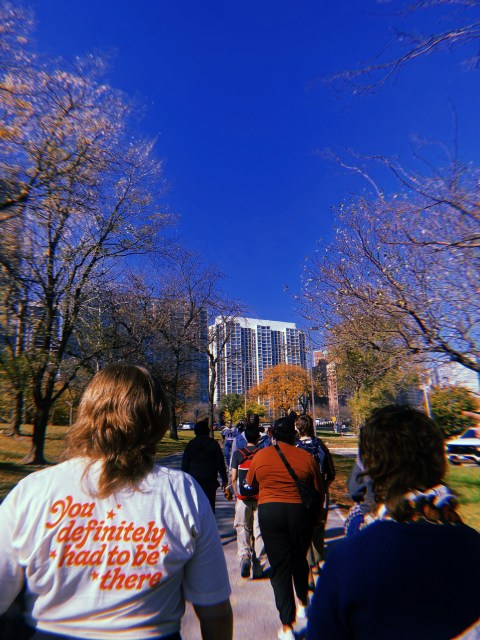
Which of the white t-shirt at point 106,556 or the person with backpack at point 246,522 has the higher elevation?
the white t-shirt at point 106,556

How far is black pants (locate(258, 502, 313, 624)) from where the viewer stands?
3850mm

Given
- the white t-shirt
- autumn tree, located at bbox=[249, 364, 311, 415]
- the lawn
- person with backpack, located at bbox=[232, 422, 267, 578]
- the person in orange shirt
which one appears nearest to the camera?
the white t-shirt

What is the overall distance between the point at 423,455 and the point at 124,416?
1.24 m

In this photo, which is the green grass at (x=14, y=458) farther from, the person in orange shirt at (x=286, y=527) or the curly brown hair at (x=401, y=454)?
the curly brown hair at (x=401, y=454)

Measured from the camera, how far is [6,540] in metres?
1.42

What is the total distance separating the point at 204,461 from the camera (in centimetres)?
618

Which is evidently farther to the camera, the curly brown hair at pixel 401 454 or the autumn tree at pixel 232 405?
the autumn tree at pixel 232 405

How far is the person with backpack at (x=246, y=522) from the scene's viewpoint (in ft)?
18.0

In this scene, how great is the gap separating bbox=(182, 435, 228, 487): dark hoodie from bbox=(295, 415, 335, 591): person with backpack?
48.0 inches

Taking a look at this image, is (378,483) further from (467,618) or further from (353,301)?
(353,301)

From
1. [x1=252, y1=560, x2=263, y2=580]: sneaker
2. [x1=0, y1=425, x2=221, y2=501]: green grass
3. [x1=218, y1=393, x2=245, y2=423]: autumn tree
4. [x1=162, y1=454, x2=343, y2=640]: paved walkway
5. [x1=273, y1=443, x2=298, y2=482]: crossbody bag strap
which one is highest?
[x1=218, y1=393, x2=245, y2=423]: autumn tree

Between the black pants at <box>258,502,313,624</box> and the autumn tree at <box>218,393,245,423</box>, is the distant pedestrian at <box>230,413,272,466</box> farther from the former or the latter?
the autumn tree at <box>218,393,245,423</box>

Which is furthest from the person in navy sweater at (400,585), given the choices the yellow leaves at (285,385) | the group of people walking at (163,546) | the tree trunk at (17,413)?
the yellow leaves at (285,385)

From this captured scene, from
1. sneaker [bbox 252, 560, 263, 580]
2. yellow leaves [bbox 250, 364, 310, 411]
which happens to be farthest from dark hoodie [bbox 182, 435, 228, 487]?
yellow leaves [bbox 250, 364, 310, 411]
